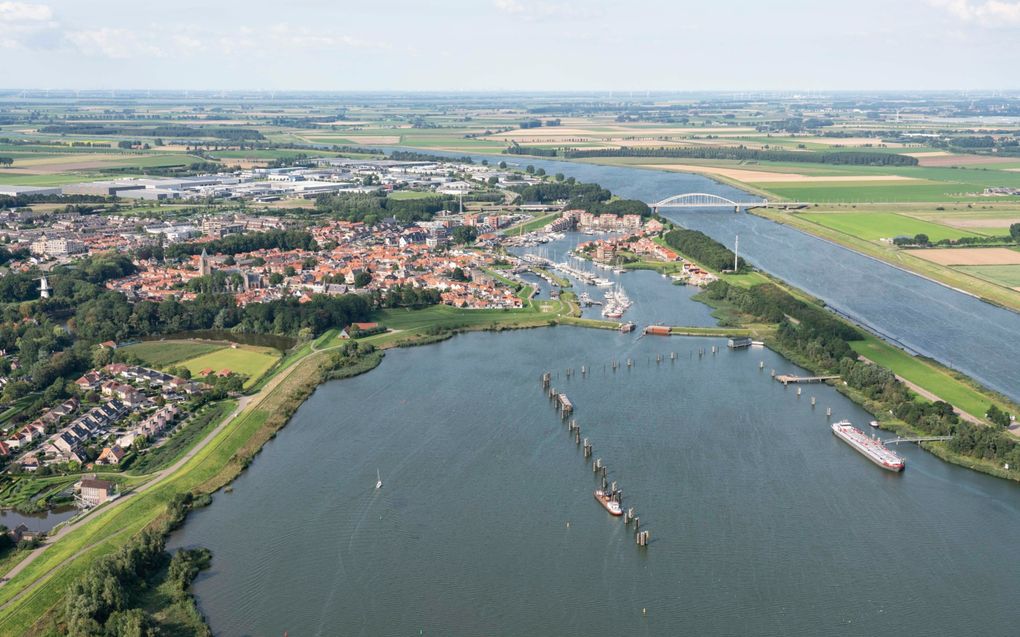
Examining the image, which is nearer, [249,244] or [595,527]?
[595,527]

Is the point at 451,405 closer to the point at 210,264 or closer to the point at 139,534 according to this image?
the point at 139,534

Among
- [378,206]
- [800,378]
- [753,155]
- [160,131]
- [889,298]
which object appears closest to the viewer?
[800,378]

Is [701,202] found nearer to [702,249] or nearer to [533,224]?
[533,224]

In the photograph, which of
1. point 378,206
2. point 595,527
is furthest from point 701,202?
point 595,527

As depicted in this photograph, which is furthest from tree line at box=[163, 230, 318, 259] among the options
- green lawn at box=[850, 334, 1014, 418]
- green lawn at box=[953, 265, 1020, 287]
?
green lawn at box=[953, 265, 1020, 287]

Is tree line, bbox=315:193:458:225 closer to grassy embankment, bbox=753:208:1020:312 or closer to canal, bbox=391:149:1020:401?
canal, bbox=391:149:1020:401

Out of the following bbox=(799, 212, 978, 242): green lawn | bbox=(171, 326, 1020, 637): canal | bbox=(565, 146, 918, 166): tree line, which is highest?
bbox=(565, 146, 918, 166): tree line
